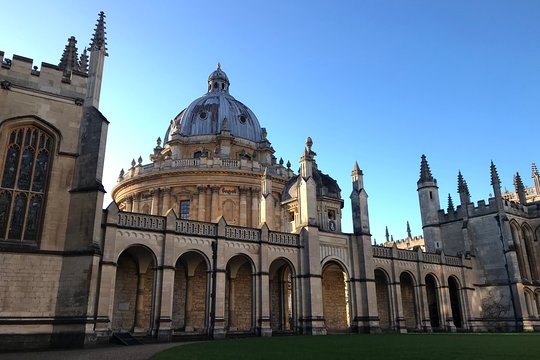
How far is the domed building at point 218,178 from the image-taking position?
3888cm

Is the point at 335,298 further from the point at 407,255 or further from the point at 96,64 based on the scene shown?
the point at 96,64

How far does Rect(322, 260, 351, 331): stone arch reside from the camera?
3634 cm

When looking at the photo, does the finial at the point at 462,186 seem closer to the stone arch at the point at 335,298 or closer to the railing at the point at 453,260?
the railing at the point at 453,260

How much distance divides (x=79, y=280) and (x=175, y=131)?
1422 inches

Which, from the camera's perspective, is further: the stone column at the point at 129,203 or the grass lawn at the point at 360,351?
the stone column at the point at 129,203

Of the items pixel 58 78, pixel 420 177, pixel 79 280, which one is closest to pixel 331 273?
pixel 420 177

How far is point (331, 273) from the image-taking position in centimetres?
3744

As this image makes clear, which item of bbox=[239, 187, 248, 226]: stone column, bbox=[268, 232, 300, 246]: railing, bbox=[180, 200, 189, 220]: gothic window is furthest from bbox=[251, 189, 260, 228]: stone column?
bbox=[268, 232, 300, 246]: railing

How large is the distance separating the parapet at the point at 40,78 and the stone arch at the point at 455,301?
36.8 m

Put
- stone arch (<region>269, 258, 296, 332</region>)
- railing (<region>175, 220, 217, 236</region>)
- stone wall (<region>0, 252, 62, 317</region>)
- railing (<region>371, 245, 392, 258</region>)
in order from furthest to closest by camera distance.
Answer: railing (<region>371, 245, 392, 258</region>)
stone arch (<region>269, 258, 296, 332</region>)
railing (<region>175, 220, 217, 236</region>)
stone wall (<region>0, 252, 62, 317</region>)

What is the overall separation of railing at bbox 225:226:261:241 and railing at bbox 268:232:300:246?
1178mm

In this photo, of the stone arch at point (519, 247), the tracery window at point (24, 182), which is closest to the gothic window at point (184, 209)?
the tracery window at point (24, 182)

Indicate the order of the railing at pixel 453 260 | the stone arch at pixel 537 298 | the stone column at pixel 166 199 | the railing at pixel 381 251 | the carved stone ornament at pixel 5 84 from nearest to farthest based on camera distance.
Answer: the carved stone ornament at pixel 5 84, the railing at pixel 381 251, the railing at pixel 453 260, the stone arch at pixel 537 298, the stone column at pixel 166 199

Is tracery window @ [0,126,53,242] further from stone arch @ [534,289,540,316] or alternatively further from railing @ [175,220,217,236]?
stone arch @ [534,289,540,316]
